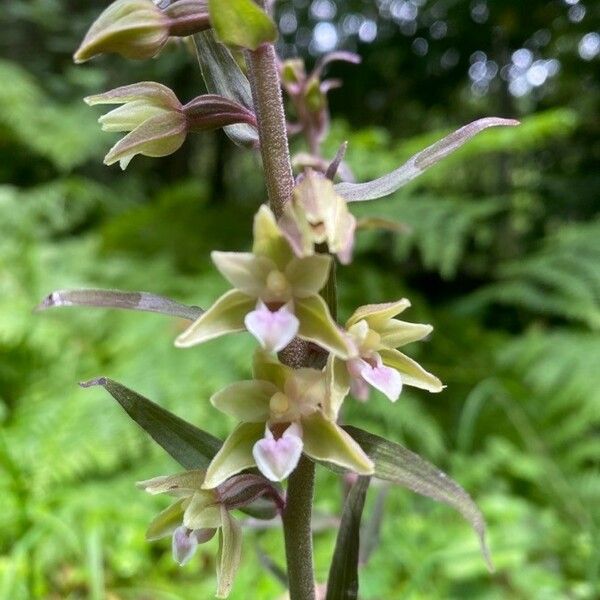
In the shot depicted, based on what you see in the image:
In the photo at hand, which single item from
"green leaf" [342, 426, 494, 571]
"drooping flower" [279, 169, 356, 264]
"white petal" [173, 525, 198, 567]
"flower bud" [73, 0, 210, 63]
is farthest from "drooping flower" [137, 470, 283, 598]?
"flower bud" [73, 0, 210, 63]

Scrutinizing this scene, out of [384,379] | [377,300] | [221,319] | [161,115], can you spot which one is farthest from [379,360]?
[377,300]

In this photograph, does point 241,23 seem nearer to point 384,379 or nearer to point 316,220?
point 316,220

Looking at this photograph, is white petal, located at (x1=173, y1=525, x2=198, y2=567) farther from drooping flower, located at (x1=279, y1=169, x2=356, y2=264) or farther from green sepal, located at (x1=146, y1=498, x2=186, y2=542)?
drooping flower, located at (x1=279, y1=169, x2=356, y2=264)

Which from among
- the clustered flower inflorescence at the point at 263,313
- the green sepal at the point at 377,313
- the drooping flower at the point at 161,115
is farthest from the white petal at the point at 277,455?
the drooping flower at the point at 161,115

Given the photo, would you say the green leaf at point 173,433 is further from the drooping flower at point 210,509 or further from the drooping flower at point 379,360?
the drooping flower at point 379,360

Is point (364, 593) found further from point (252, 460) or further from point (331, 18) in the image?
point (331, 18)
